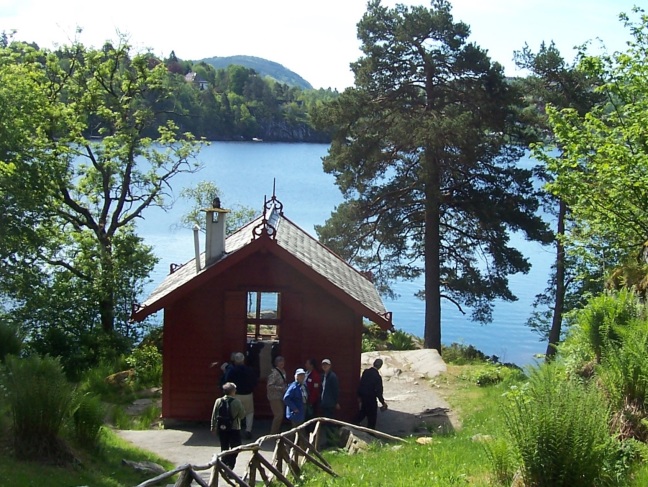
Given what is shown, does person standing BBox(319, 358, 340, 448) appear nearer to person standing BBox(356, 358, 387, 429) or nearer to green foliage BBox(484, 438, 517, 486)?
person standing BBox(356, 358, 387, 429)

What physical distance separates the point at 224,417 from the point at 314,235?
38.5 m

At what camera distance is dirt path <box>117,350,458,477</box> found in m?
14.1

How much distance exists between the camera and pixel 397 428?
15922mm

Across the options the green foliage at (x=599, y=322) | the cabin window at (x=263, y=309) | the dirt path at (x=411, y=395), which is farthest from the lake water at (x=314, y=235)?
the green foliage at (x=599, y=322)

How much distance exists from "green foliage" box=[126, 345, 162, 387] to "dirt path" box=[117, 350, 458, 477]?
155 inches

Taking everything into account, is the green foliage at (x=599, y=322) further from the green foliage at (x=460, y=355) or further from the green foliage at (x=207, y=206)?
the green foliage at (x=207, y=206)

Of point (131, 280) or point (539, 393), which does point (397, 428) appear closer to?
point (539, 393)

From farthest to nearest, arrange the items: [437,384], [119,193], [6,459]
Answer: [119,193], [437,384], [6,459]

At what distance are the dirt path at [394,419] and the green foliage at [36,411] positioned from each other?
2641 millimetres

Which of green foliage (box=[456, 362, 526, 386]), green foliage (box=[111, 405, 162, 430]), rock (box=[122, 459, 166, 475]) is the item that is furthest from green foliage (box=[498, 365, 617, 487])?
green foliage (box=[456, 362, 526, 386])

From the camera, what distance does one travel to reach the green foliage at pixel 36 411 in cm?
1088

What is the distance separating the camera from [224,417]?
38.5 ft

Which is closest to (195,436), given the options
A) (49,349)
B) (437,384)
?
(437,384)

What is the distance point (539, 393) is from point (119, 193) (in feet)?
73.7
